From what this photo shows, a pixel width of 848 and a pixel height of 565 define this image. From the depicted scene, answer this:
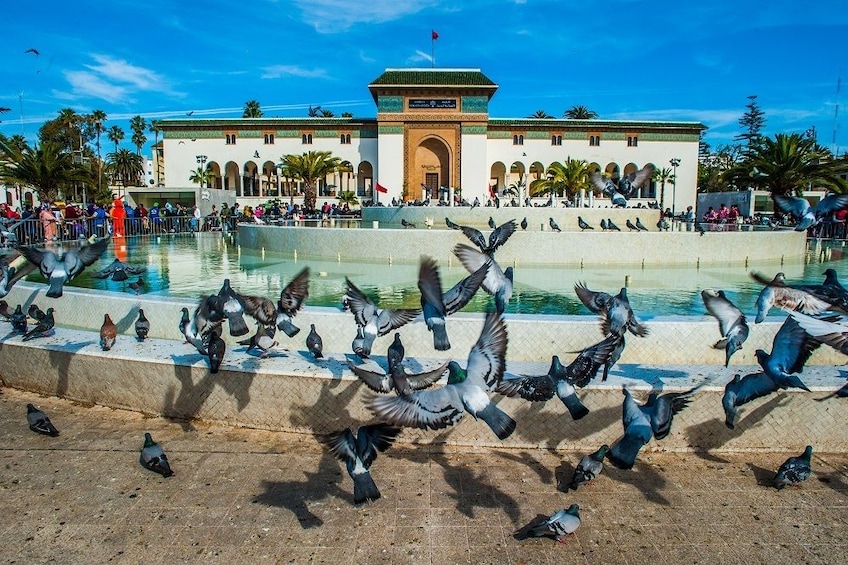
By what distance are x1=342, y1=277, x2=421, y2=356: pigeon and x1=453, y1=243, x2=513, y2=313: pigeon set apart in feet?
2.41

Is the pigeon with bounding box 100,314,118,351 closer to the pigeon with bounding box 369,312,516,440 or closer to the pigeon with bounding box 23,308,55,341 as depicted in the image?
the pigeon with bounding box 23,308,55,341

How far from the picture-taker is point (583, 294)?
501cm

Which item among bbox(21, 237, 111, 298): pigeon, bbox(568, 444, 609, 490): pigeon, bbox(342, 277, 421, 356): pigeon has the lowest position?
bbox(568, 444, 609, 490): pigeon

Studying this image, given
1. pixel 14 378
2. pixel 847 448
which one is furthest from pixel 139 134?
pixel 847 448

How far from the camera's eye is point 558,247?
14.5 metres

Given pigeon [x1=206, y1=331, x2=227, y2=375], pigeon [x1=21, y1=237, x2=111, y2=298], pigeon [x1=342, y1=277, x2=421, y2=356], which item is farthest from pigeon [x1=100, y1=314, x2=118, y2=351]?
pigeon [x1=342, y1=277, x2=421, y2=356]

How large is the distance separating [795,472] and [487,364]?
2.22 metres

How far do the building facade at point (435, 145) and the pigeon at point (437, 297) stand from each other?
40.9 m

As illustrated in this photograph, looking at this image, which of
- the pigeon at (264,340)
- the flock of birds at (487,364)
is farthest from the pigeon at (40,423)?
the pigeon at (264,340)

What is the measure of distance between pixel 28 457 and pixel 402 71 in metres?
44.0

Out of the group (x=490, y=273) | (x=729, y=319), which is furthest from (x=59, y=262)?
(x=729, y=319)

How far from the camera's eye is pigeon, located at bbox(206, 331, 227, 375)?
4.65 m

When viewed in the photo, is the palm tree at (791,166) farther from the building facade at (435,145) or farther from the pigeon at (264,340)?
the pigeon at (264,340)

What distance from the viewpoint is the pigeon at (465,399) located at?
130 inches
